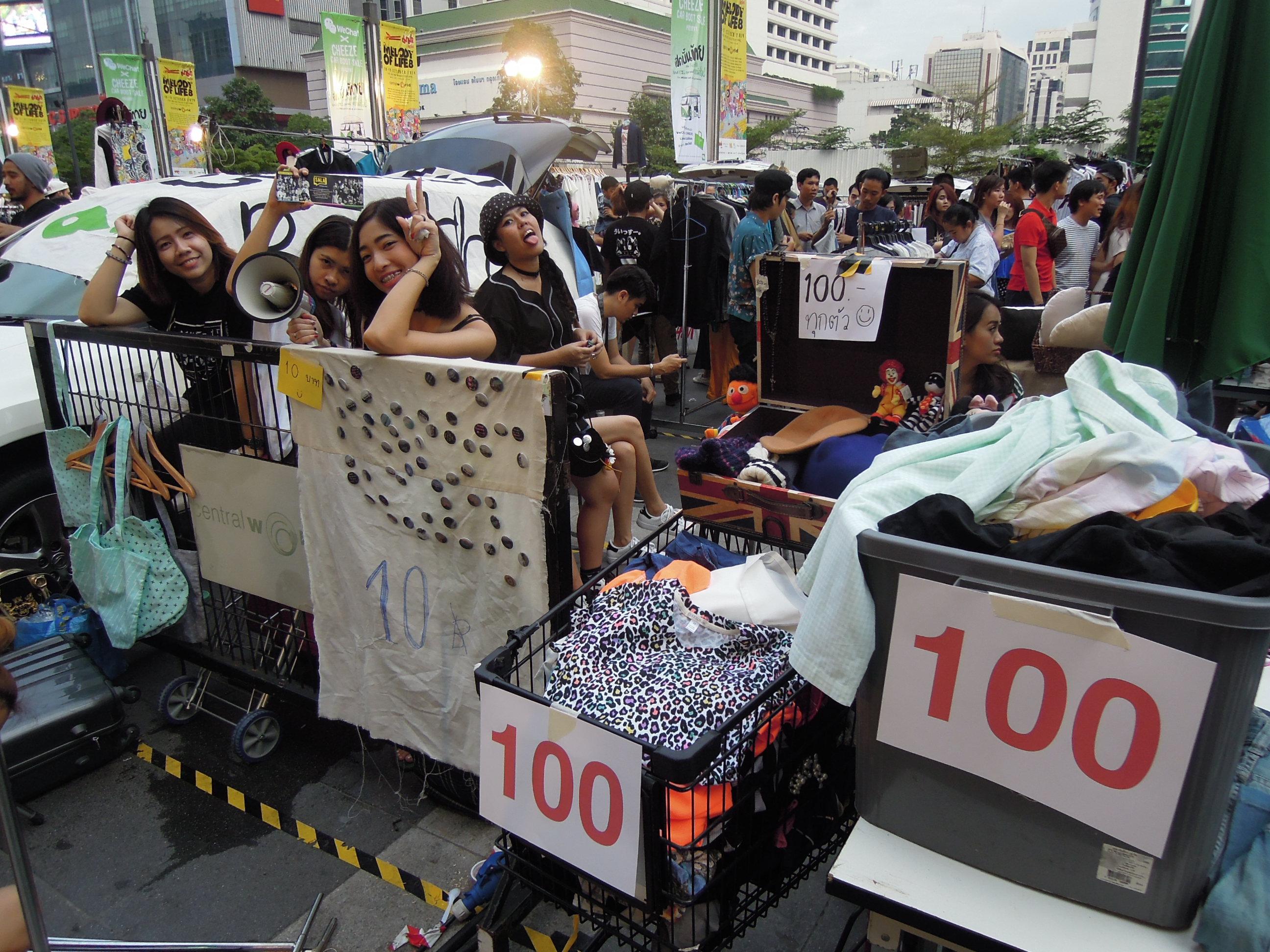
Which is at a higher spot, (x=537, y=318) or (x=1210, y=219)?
(x=1210, y=219)

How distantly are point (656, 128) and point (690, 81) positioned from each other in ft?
159

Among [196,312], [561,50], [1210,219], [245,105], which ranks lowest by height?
[196,312]

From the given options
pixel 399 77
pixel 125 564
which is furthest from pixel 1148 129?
pixel 125 564

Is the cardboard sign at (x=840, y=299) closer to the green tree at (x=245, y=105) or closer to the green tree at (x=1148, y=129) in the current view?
the green tree at (x=1148, y=129)

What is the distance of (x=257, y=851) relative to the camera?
9.61 ft

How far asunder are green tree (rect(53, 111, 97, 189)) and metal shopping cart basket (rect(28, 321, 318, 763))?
34.4 m

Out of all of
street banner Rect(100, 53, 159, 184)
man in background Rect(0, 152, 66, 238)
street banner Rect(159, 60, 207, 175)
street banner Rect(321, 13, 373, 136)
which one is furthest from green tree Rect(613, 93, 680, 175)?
man in background Rect(0, 152, 66, 238)

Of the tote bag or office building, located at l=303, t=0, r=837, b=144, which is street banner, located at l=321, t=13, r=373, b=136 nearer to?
the tote bag

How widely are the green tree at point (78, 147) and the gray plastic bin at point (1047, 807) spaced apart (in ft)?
125

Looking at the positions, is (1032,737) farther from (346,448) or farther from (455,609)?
(346,448)

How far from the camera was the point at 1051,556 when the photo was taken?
1.33 m

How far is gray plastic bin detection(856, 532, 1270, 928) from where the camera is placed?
1.17 m

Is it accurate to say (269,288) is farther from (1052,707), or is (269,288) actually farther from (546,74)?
(546,74)

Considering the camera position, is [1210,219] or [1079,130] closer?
[1210,219]
